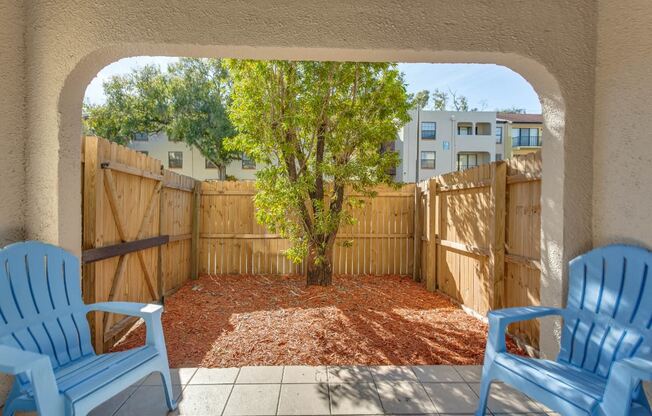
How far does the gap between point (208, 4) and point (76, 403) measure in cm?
259

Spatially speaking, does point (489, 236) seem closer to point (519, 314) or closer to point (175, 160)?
point (519, 314)

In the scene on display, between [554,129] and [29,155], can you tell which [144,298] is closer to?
[29,155]

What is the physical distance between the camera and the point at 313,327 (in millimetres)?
3867

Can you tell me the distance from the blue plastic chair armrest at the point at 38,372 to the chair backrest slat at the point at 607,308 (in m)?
3.01

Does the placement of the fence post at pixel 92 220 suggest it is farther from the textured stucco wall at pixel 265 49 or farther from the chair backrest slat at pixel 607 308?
the chair backrest slat at pixel 607 308

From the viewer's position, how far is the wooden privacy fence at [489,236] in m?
3.32

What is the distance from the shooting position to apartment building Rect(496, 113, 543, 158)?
2477 centimetres

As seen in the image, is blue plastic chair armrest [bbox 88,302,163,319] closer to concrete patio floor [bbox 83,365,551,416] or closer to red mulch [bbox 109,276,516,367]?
concrete patio floor [bbox 83,365,551,416]

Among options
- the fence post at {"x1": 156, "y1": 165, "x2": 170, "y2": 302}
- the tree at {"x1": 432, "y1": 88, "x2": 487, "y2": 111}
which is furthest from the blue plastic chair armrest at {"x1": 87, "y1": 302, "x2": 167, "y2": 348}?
the tree at {"x1": 432, "y1": 88, "x2": 487, "y2": 111}

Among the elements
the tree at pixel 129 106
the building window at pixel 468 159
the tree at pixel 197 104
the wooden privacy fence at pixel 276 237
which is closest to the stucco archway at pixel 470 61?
the wooden privacy fence at pixel 276 237

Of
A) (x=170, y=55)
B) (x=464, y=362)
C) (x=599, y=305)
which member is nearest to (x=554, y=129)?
(x=599, y=305)

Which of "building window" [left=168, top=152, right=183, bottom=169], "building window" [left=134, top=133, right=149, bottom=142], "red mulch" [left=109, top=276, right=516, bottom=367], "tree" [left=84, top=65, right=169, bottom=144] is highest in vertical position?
"tree" [left=84, top=65, right=169, bottom=144]

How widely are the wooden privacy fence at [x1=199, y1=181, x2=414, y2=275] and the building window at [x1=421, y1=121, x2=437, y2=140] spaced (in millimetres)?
18072

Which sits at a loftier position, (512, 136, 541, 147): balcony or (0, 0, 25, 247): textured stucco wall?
(512, 136, 541, 147): balcony
